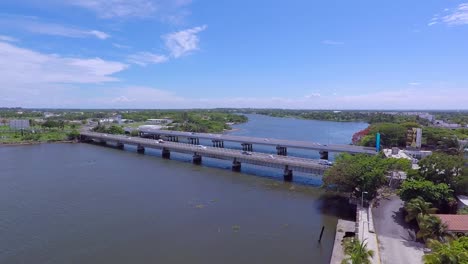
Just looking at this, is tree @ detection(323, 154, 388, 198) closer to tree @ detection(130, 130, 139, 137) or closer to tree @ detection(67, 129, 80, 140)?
tree @ detection(130, 130, 139, 137)

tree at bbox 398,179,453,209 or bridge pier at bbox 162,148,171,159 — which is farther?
bridge pier at bbox 162,148,171,159

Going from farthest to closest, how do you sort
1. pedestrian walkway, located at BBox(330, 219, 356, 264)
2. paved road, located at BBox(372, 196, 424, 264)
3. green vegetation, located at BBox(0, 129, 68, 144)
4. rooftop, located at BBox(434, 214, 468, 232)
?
green vegetation, located at BBox(0, 129, 68, 144) < rooftop, located at BBox(434, 214, 468, 232) < pedestrian walkway, located at BBox(330, 219, 356, 264) < paved road, located at BBox(372, 196, 424, 264)

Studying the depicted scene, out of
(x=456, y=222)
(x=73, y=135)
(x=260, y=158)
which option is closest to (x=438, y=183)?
(x=456, y=222)

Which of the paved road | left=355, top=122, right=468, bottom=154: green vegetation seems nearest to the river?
the paved road

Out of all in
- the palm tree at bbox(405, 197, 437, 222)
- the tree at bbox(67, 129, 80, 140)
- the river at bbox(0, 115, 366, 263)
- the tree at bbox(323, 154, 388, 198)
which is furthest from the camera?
the tree at bbox(67, 129, 80, 140)

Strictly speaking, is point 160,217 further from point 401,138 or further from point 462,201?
point 401,138

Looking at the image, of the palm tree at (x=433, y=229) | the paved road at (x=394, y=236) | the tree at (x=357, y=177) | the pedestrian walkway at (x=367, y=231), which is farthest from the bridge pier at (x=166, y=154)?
the palm tree at (x=433, y=229)
